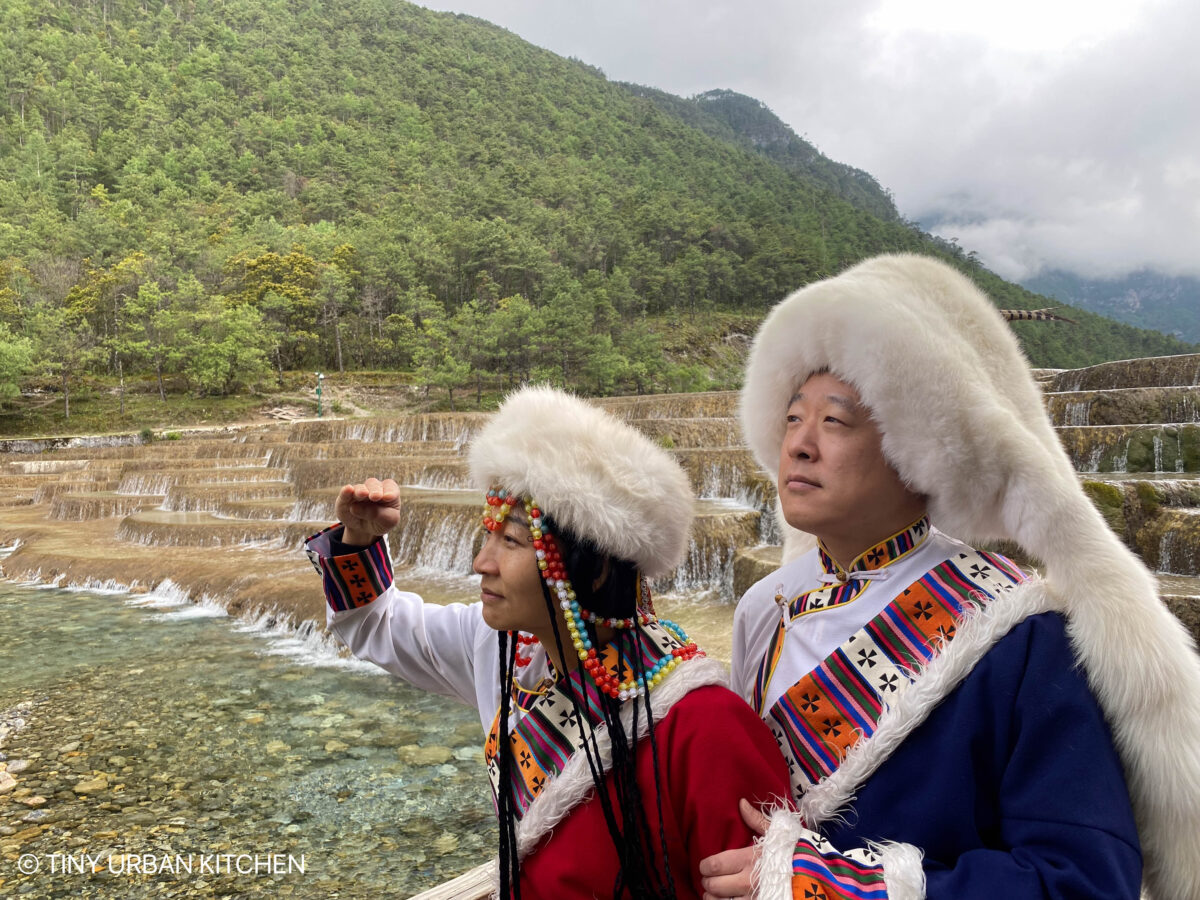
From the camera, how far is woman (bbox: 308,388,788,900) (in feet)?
3.65

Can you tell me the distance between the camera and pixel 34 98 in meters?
66.4

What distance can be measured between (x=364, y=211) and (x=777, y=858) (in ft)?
216

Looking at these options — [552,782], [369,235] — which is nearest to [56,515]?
[552,782]

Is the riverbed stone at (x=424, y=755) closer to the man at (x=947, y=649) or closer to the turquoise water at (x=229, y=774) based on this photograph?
the turquoise water at (x=229, y=774)

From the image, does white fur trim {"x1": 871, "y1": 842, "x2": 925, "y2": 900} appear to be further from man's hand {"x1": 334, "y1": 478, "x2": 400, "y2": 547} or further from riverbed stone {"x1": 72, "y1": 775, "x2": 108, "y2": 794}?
riverbed stone {"x1": 72, "y1": 775, "x2": 108, "y2": 794}

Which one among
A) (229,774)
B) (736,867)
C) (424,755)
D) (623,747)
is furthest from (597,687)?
(229,774)

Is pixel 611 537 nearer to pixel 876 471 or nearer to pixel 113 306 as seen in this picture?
pixel 876 471

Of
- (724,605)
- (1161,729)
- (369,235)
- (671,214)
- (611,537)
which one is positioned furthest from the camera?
(671,214)

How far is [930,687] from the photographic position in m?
1.09

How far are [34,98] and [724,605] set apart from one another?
84.7 metres

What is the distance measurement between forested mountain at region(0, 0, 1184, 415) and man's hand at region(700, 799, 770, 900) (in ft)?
98.0

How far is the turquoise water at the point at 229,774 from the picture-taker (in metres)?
3.22

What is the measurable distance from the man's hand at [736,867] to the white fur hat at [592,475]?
1.27 feet

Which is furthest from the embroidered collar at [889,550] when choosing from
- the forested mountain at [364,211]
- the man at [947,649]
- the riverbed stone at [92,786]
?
the forested mountain at [364,211]
